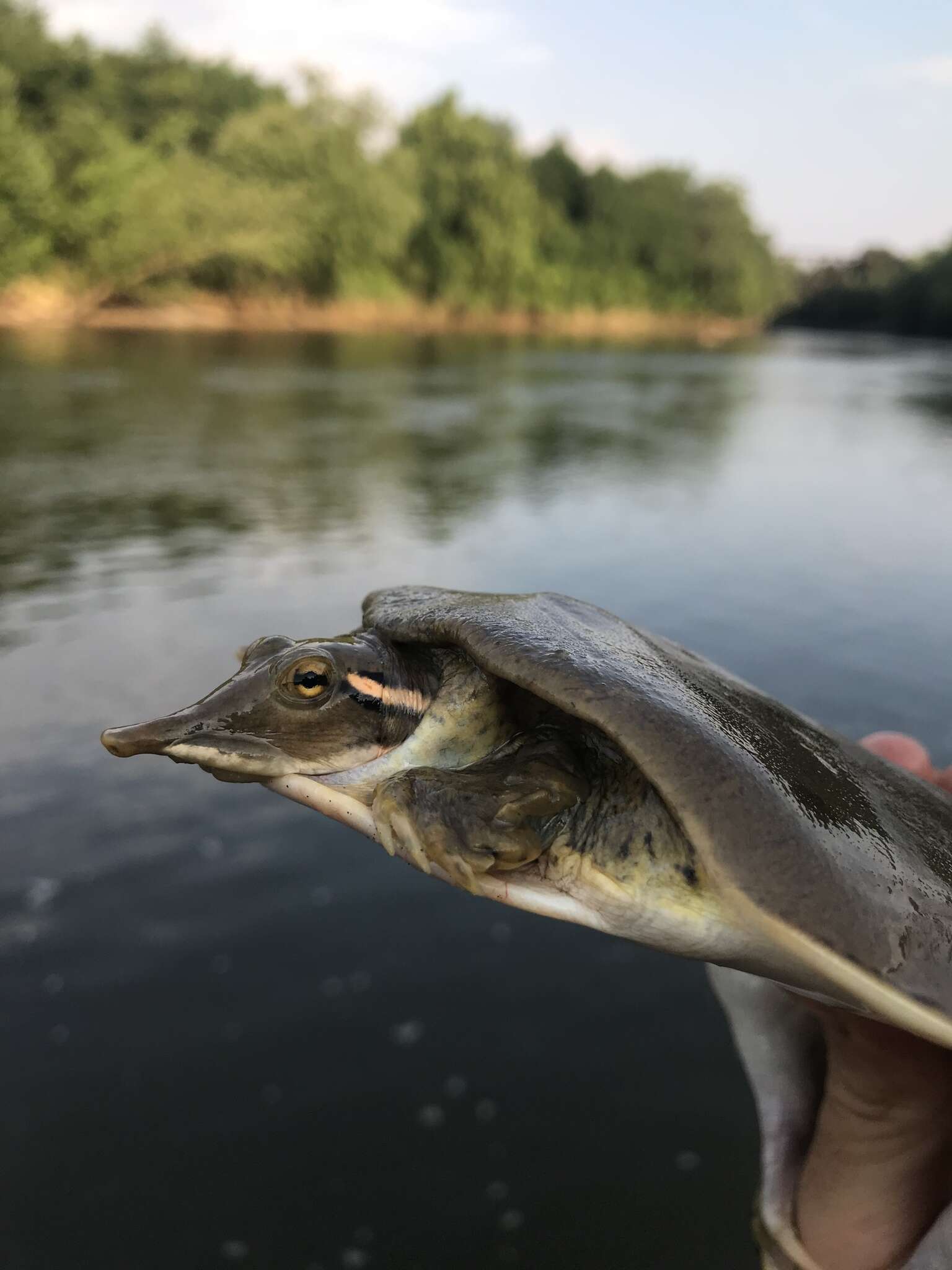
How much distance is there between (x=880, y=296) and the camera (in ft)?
245

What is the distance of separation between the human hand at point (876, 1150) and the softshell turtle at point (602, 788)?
9cm

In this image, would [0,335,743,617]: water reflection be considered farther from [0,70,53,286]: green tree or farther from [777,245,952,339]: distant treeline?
[777,245,952,339]: distant treeline

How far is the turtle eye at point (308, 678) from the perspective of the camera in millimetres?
1338

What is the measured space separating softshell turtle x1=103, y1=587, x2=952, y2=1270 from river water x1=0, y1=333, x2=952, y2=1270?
1262mm

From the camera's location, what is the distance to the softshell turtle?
1.06m

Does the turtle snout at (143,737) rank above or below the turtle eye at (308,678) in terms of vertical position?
below

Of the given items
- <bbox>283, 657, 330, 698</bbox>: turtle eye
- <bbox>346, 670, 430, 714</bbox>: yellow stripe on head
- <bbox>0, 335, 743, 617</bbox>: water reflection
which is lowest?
<bbox>0, 335, 743, 617</bbox>: water reflection

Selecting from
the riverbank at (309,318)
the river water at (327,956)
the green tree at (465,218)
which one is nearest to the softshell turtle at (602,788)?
the river water at (327,956)

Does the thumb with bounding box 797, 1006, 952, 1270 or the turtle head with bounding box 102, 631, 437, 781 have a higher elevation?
the turtle head with bounding box 102, 631, 437, 781

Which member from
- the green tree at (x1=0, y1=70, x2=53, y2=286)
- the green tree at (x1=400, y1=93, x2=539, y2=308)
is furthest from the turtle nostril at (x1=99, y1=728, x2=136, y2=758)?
the green tree at (x1=400, y1=93, x2=539, y2=308)

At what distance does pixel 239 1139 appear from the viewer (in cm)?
259

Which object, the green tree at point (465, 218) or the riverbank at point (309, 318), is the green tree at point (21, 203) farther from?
the green tree at point (465, 218)

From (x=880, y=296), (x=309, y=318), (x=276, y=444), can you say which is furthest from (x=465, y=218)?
(x=880, y=296)

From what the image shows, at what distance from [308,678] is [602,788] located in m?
0.48
